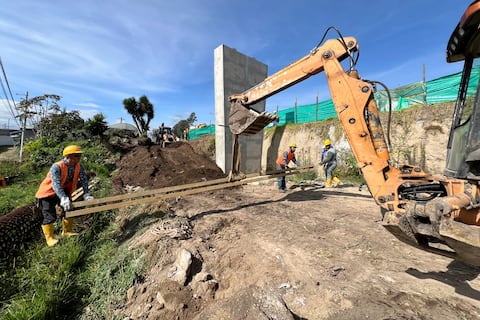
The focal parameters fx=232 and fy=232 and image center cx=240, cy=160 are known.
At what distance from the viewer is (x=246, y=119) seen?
4836mm

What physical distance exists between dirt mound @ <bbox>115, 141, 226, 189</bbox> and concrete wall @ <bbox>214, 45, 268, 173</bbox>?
1008 millimetres

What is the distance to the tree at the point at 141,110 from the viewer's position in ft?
84.7

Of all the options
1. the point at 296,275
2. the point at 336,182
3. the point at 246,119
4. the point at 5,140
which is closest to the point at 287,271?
the point at 296,275

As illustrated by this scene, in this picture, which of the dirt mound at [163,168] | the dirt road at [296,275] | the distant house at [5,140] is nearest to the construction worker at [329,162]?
the dirt road at [296,275]

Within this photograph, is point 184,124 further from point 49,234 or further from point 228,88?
point 49,234

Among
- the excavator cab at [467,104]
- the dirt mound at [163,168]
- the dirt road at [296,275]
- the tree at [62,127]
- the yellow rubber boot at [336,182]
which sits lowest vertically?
the dirt road at [296,275]

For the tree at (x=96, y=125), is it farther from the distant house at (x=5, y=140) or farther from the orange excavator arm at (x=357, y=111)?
the distant house at (x=5, y=140)

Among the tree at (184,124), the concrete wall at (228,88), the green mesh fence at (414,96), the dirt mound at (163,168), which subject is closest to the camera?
the green mesh fence at (414,96)

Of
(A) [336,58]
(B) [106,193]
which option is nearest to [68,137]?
(B) [106,193]

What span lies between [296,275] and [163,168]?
29.4 feet

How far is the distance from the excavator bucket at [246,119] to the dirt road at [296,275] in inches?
72.5

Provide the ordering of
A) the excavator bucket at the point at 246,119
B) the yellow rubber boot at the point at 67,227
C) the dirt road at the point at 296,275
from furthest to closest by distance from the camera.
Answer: the excavator bucket at the point at 246,119 → the yellow rubber boot at the point at 67,227 → the dirt road at the point at 296,275

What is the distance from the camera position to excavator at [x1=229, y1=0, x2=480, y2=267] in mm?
1868

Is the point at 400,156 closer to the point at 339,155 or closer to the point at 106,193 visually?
the point at 339,155
